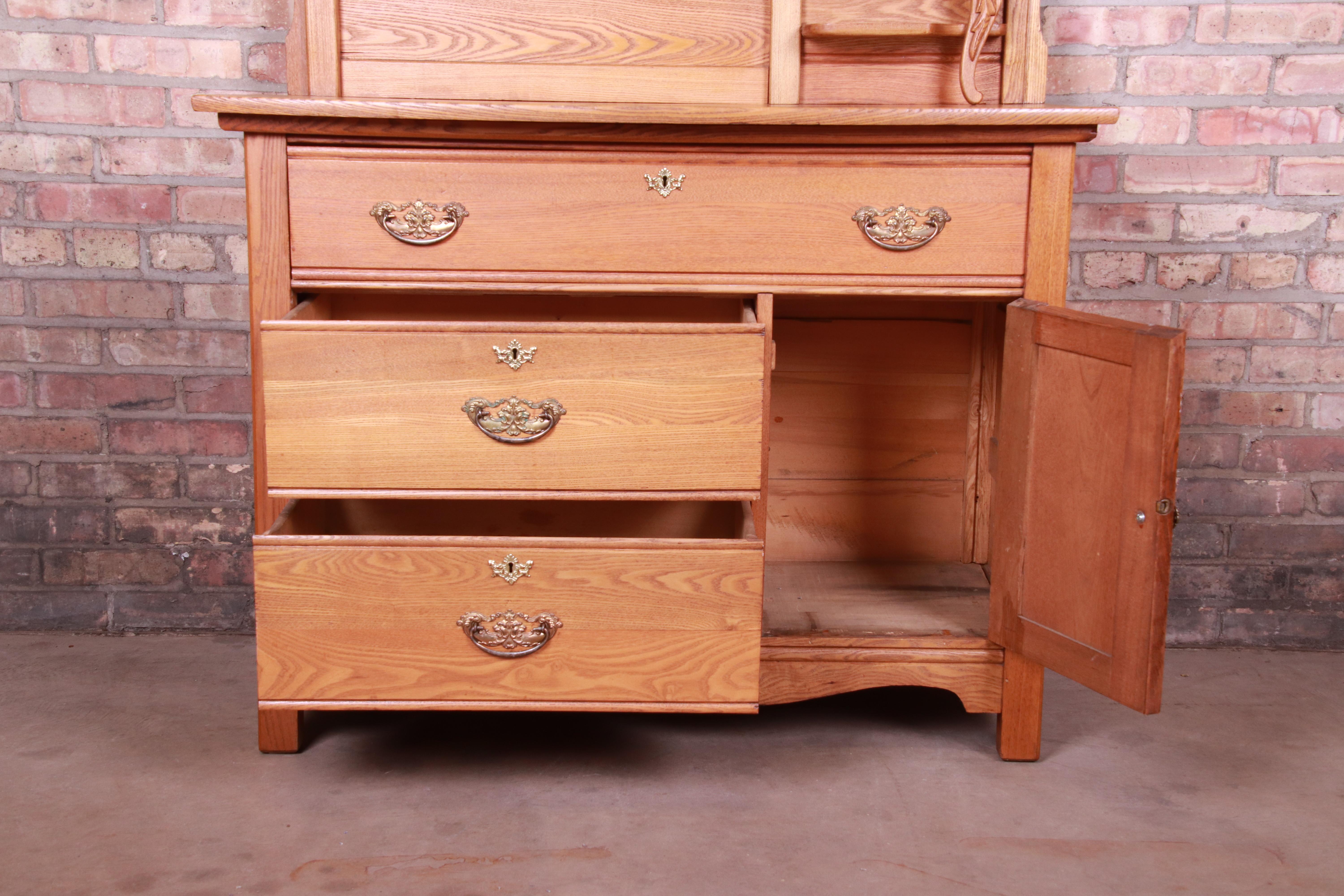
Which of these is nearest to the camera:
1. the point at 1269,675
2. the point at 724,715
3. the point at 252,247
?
the point at 252,247

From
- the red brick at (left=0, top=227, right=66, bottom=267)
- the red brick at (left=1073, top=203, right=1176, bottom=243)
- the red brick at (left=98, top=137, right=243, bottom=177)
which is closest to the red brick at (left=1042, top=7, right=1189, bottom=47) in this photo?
the red brick at (left=1073, top=203, right=1176, bottom=243)

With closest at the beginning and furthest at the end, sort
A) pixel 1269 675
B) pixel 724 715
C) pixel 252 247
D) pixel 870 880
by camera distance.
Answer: pixel 870 880 → pixel 252 247 → pixel 724 715 → pixel 1269 675

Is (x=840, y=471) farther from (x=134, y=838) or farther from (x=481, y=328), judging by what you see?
(x=134, y=838)

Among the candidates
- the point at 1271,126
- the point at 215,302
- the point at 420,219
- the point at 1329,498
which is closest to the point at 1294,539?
the point at 1329,498

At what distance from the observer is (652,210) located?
1698mm

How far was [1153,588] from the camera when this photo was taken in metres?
1.56

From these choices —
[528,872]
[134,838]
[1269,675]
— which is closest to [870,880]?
[528,872]

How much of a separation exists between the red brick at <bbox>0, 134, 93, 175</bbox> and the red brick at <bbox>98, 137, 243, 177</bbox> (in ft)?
0.11

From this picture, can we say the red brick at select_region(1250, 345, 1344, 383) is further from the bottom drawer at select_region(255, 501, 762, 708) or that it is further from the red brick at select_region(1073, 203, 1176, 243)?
the bottom drawer at select_region(255, 501, 762, 708)

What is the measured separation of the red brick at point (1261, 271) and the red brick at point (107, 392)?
77.4 inches

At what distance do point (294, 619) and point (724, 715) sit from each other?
76 centimetres

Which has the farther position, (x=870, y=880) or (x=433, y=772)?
(x=433, y=772)

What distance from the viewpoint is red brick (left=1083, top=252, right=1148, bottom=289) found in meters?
2.32

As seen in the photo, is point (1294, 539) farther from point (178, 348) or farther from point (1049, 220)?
point (178, 348)
